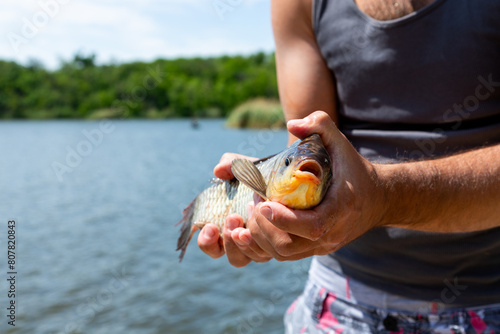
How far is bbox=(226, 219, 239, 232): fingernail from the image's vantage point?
1826mm

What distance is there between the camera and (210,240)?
6.74 ft

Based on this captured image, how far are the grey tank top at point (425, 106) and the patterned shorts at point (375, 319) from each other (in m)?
0.06

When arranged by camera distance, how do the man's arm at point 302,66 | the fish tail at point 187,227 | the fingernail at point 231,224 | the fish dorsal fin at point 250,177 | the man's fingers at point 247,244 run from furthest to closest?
the fish tail at point 187,227, the man's arm at point 302,66, the fingernail at point 231,224, the man's fingers at point 247,244, the fish dorsal fin at point 250,177

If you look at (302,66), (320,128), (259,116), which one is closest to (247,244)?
(320,128)

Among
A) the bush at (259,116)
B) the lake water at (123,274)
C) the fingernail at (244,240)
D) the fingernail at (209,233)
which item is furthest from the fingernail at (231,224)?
the bush at (259,116)

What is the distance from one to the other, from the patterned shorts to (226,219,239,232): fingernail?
58 cm

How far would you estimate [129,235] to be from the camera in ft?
37.1

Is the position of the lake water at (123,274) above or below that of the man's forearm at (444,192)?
below

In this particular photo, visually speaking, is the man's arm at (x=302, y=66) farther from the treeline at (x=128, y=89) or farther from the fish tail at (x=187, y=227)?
the treeline at (x=128, y=89)

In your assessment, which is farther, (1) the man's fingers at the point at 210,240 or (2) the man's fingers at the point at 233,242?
(1) the man's fingers at the point at 210,240

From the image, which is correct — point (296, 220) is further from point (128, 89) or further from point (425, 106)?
point (128, 89)

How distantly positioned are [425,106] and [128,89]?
203 ft

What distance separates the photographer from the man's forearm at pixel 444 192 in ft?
4.50

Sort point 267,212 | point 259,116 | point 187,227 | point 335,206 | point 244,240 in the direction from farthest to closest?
point 259,116
point 187,227
point 244,240
point 267,212
point 335,206
